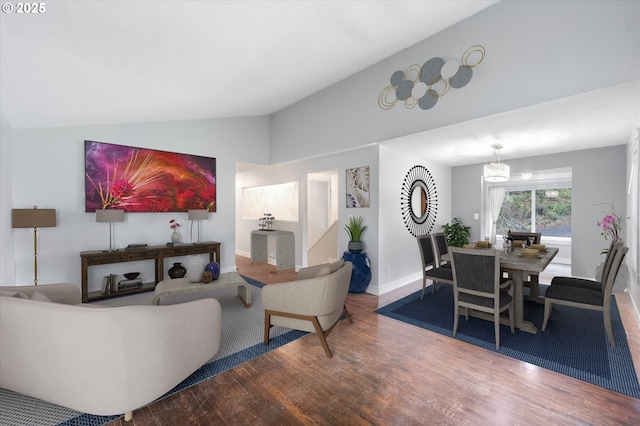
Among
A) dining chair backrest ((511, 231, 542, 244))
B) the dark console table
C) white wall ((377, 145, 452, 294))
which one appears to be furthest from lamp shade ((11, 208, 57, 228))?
dining chair backrest ((511, 231, 542, 244))

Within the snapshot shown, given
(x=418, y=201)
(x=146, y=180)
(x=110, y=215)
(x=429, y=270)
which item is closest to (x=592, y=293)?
(x=429, y=270)

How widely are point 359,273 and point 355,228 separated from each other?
0.72 m

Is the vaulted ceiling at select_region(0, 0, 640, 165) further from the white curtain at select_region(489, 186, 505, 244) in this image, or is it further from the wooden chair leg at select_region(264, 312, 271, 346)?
the wooden chair leg at select_region(264, 312, 271, 346)

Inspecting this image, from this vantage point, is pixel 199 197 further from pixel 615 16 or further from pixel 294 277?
pixel 615 16

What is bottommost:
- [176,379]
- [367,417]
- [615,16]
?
[367,417]

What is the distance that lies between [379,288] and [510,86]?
3001 millimetres

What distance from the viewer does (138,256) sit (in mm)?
4102

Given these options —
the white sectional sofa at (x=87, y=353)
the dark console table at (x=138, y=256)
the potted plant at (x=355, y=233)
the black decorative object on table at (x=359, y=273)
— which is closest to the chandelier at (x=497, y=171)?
the potted plant at (x=355, y=233)

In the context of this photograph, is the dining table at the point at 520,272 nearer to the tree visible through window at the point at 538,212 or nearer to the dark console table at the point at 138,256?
the tree visible through window at the point at 538,212

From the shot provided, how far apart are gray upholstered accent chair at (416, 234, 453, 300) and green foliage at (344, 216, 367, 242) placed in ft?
2.91

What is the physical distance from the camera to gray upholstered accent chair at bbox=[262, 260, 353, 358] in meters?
2.34

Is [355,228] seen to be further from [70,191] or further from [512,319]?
[70,191]

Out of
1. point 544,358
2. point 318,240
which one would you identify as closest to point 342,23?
point 544,358

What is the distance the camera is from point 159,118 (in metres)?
4.41
